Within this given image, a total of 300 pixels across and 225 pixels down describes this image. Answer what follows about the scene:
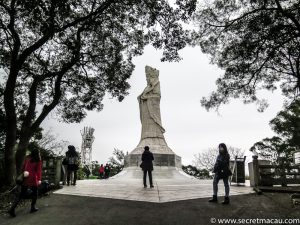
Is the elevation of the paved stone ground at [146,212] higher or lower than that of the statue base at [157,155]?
lower

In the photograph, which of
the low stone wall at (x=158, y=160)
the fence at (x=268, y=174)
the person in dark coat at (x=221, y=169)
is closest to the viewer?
the person in dark coat at (x=221, y=169)

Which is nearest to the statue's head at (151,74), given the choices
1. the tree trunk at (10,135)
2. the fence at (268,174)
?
the fence at (268,174)

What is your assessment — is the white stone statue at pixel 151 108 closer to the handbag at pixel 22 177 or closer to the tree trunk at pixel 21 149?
the tree trunk at pixel 21 149

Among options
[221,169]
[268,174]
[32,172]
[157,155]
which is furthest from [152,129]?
[32,172]

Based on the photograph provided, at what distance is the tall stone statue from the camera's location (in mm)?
17984

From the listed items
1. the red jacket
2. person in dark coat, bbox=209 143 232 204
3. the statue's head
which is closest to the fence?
person in dark coat, bbox=209 143 232 204

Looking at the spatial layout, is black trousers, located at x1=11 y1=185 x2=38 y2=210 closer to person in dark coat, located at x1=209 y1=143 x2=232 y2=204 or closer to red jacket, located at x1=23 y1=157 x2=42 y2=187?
red jacket, located at x1=23 y1=157 x2=42 y2=187

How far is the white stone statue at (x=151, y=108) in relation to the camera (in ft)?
63.7

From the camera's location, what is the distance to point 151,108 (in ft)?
64.9

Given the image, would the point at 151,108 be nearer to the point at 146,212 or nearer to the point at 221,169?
the point at 221,169

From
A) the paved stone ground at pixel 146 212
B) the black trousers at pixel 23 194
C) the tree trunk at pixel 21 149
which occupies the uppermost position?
the tree trunk at pixel 21 149

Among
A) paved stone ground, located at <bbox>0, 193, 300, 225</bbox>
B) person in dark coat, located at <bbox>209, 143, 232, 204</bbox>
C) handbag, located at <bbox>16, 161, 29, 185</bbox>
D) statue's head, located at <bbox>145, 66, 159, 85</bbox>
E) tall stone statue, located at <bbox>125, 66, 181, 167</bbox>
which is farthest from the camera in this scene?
statue's head, located at <bbox>145, 66, 159, 85</bbox>

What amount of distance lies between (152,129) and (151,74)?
157 inches

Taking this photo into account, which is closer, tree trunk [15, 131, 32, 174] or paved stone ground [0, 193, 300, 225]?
paved stone ground [0, 193, 300, 225]
